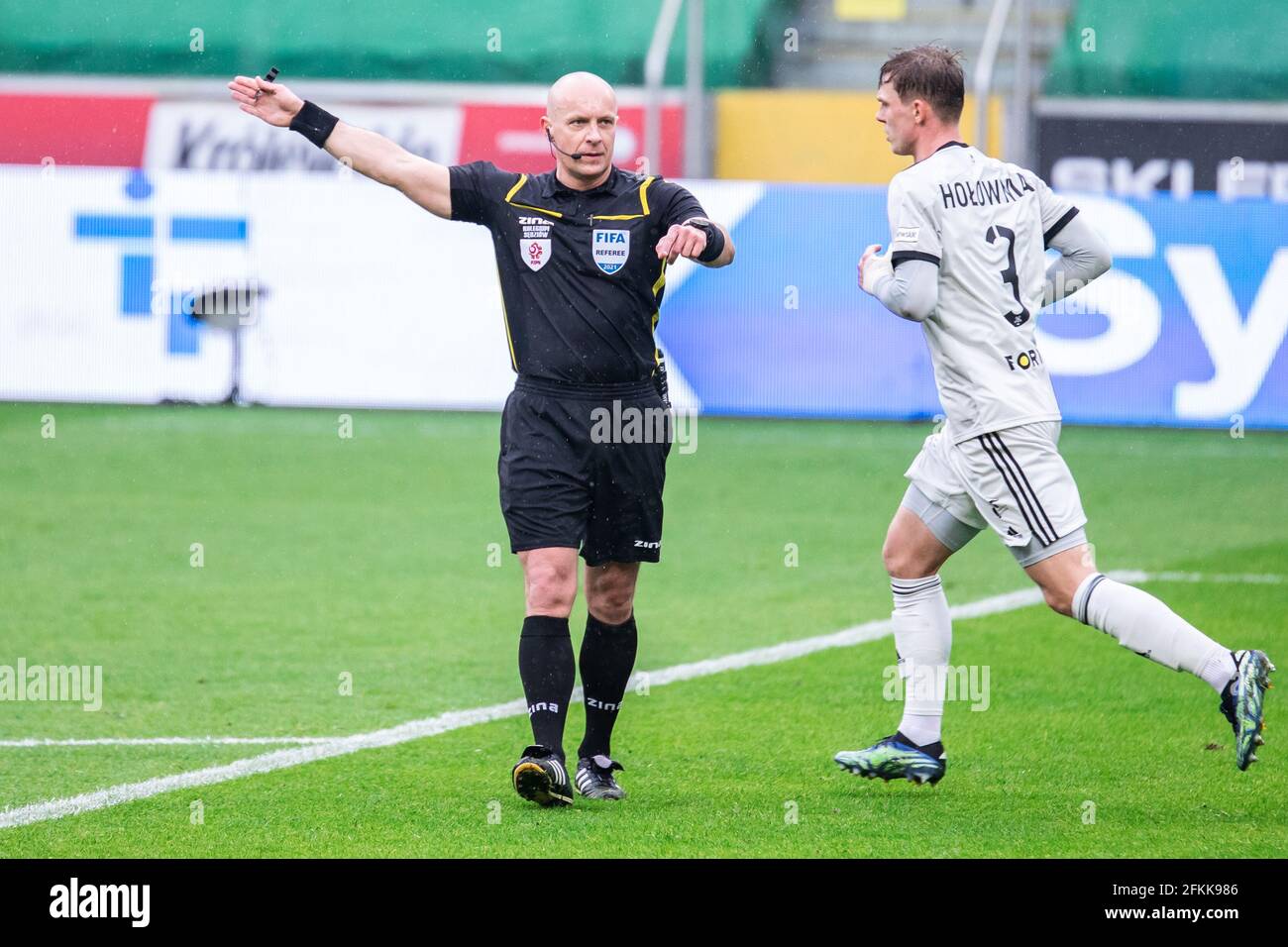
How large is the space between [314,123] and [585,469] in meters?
1.22

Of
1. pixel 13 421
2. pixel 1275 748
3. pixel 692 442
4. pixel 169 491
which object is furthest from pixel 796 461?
pixel 1275 748

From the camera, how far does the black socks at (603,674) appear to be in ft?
17.7

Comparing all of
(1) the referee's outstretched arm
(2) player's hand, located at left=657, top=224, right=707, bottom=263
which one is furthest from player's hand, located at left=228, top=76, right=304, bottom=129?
(2) player's hand, located at left=657, top=224, right=707, bottom=263

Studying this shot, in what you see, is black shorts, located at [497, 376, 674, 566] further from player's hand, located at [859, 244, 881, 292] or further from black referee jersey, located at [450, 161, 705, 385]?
player's hand, located at [859, 244, 881, 292]

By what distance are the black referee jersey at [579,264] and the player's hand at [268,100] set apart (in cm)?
48

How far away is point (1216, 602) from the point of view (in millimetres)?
8516

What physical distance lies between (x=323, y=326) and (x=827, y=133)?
5970mm

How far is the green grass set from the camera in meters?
4.91

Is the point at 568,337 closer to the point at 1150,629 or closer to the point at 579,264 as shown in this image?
the point at 579,264

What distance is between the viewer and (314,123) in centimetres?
527

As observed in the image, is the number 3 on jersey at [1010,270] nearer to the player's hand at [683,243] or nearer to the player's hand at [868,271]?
the player's hand at [868,271]

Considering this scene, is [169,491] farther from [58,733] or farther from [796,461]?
[58,733]
